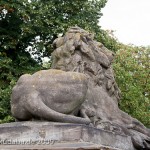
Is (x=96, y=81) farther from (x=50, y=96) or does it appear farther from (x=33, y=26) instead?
(x=33, y=26)

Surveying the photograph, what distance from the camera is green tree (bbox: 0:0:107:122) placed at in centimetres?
1700

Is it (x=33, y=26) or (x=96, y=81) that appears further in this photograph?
(x=33, y=26)

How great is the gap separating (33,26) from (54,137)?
11.1 meters

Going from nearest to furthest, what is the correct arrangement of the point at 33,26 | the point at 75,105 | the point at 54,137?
the point at 54,137 → the point at 75,105 → the point at 33,26

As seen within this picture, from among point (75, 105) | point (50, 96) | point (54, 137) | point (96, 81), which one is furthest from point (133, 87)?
point (54, 137)

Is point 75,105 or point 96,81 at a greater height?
point 96,81

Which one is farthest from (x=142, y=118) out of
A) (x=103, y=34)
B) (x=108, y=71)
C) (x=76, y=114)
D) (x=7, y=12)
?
(x=76, y=114)

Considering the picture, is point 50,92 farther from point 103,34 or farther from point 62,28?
point 103,34

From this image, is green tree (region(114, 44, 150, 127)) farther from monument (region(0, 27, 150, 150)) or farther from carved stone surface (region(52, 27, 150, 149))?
monument (region(0, 27, 150, 150))

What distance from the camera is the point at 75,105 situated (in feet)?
23.7

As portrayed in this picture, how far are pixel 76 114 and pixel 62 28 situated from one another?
9.96 m

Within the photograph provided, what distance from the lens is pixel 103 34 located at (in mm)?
18625

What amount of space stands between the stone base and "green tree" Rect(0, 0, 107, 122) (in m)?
9.44

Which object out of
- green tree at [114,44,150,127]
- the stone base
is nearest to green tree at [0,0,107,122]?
green tree at [114,44,150,127]
